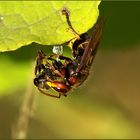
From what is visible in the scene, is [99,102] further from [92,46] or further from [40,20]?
[40,20]

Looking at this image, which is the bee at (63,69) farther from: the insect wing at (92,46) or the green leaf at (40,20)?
the green leaf at (40,20)

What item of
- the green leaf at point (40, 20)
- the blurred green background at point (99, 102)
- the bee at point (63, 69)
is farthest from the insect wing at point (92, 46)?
the blurred green background at point (99, 102)

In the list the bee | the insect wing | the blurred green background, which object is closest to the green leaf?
the insect wing

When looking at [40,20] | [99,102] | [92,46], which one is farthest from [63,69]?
[99,102]

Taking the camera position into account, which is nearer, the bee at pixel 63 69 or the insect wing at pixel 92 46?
the insect wing at pixel 92 46

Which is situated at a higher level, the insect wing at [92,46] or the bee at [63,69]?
the insect wing at [92,46]

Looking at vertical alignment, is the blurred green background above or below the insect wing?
Result: below

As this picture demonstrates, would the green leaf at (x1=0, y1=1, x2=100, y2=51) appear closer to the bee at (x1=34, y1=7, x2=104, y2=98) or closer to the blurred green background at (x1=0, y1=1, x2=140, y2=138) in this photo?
the bee at (x1=34, y1=7, x2=104, y2=98)
